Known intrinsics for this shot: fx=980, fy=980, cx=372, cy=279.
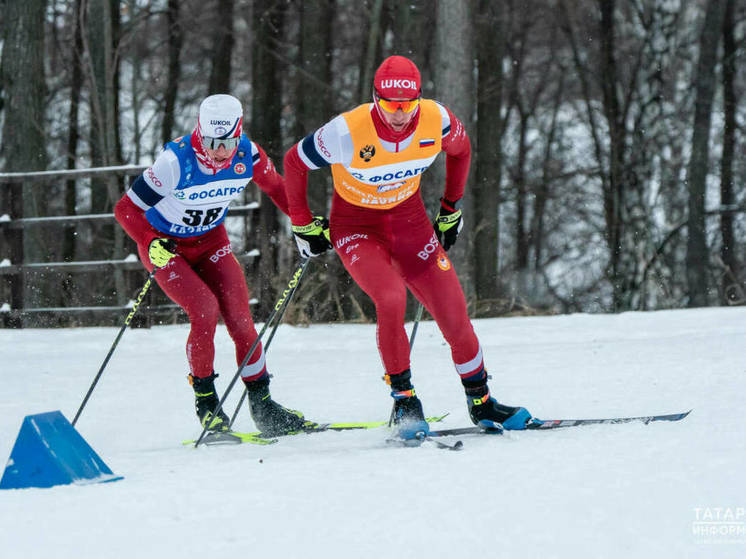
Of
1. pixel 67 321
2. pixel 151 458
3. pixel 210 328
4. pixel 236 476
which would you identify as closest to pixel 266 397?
pixel 210 328

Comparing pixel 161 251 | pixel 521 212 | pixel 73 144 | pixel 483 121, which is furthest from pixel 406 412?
pixel 521 212

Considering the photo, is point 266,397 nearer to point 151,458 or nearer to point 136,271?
point 151,458

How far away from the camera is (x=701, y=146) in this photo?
1491 centimetres

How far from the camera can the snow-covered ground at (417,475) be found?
111 inches

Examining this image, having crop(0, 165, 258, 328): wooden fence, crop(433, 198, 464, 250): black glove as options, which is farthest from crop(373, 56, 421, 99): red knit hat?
crop(0, 165, 258, 328): wooden fence

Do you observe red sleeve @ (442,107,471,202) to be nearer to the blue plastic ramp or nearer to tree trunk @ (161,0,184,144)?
the blue plastic ramp

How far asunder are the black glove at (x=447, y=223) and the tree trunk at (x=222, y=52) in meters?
13.8

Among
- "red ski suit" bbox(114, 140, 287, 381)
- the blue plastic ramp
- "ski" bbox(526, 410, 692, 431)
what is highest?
"red ski suit" bbox(114, 140, 287, 381)

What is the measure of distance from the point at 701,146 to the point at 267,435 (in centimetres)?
1154

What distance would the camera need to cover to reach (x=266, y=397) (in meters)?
5.37

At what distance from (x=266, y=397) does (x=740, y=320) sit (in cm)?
496

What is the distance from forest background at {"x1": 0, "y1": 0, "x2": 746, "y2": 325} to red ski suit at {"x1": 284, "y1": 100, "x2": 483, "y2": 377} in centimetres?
474

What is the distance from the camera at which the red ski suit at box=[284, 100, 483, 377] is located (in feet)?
15.3

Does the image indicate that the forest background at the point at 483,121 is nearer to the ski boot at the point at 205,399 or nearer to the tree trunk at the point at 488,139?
the tree trunk at the point at 488,139
